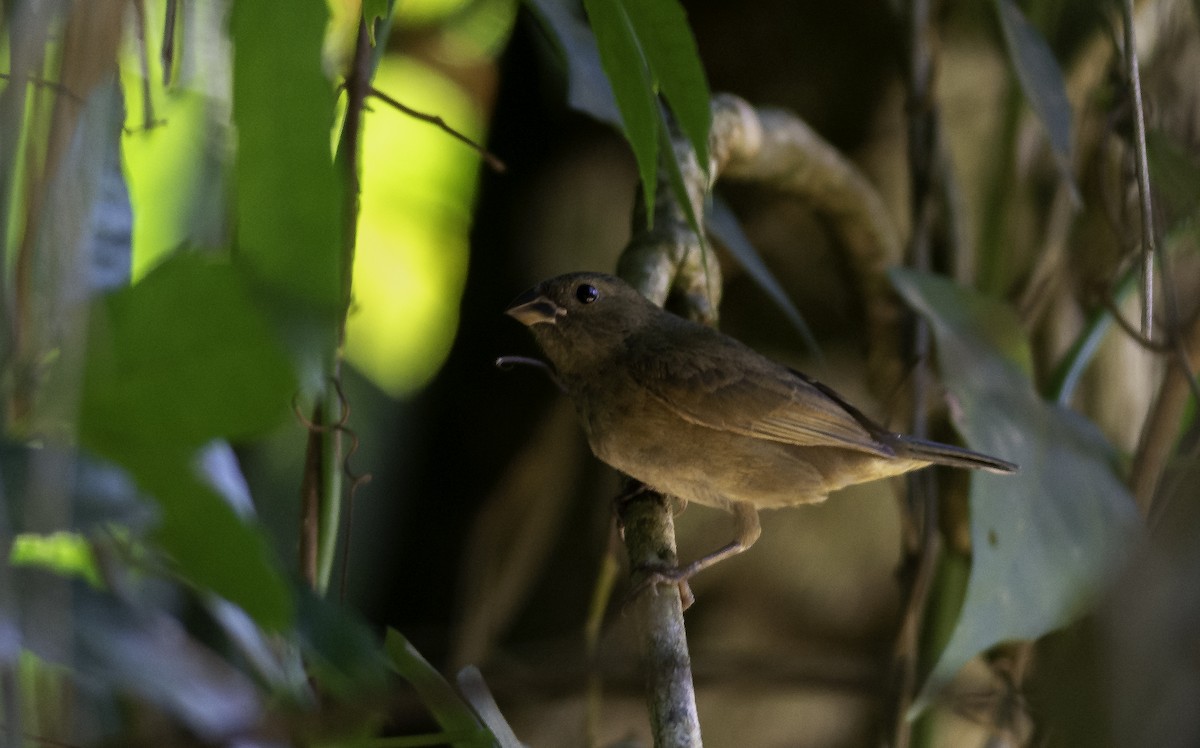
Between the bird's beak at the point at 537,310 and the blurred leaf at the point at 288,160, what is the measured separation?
1745 millimetres

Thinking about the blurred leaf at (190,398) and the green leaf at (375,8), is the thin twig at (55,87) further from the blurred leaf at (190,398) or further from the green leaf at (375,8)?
the green leaf at (375,8)

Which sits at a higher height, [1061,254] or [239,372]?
[1061,254]

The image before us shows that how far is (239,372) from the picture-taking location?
1.04 meters

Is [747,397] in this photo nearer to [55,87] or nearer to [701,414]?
[701,414]

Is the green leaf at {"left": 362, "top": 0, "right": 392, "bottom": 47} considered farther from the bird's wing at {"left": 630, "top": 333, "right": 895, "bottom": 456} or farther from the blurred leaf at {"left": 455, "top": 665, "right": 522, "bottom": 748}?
the bird's wing at {"left": 630, "top": 333, "right": 895, "bottom": 456}

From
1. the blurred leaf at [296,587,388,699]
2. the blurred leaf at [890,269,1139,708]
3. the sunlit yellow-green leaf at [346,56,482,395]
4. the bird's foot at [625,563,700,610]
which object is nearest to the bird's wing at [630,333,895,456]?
the blurred leaf at [890,269,1139,708]

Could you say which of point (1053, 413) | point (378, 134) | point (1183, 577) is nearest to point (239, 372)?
point (1183, 577)

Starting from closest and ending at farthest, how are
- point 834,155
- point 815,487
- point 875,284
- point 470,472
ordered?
point 815,487, point 834,155, point 875,284, point 470,472

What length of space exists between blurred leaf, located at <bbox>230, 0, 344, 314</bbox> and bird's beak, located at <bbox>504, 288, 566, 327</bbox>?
5.73ft

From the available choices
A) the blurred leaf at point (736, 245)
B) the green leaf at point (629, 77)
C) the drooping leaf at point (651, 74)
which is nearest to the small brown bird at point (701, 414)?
the blurred leaf at point (736, 245)

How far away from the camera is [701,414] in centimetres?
277

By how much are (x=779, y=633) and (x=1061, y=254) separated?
162cm

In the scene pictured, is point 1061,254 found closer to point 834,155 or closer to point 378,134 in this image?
point 834,155

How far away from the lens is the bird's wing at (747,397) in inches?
109
